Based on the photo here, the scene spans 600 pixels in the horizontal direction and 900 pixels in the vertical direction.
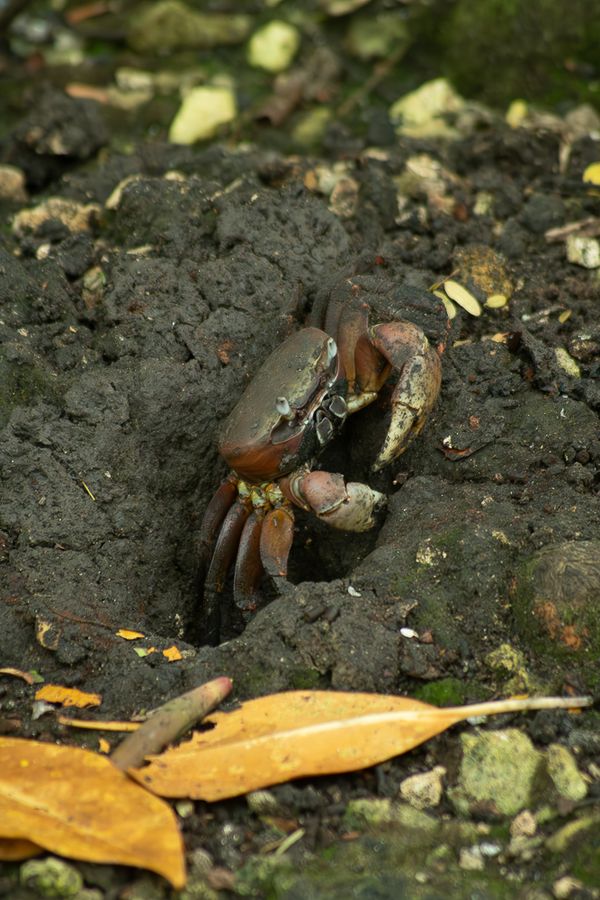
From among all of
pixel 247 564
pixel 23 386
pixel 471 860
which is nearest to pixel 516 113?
pixel 247 564

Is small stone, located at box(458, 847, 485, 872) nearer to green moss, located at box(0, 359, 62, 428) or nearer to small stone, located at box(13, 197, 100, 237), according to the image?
green moss, located at box(0, 359, 62, 428)

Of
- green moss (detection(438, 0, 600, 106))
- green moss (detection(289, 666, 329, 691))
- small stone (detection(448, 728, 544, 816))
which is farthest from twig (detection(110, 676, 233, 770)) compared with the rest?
green moss (detection(438, 0, 600, 106))

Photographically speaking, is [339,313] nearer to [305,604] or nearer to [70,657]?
[305,604]

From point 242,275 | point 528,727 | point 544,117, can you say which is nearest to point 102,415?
point 242,275

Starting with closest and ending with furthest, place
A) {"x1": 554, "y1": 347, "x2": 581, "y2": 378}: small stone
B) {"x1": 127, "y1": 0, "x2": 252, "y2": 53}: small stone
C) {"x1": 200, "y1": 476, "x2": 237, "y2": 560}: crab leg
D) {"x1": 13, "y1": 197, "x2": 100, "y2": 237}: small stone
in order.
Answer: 1. {"x1": 554, "y1": 347, "x2": 581, "y2": 378}: small stone
2. {"x1": 200, "y1": 476, "x2": 237, "y2": 560}: crab leg
3. {"x1": 13, "y1": 197, "x2": 100, "y2": 237}: small stone
4. {"x1": 127, "y1": 0, "x2": 252, "y2": 53}: small stone

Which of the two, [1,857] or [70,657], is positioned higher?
[1,857]

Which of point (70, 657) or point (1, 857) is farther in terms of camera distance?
point (70, 657)

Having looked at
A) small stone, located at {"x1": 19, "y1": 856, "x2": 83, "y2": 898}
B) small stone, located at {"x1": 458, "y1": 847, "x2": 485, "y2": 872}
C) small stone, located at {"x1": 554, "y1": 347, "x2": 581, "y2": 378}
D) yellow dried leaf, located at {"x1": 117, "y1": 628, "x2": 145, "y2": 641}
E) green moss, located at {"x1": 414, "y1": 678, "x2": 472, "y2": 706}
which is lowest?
yellow dried leaf, located at {"x1": 117, "y1": 628, "x2": 145, "y2": 641}
